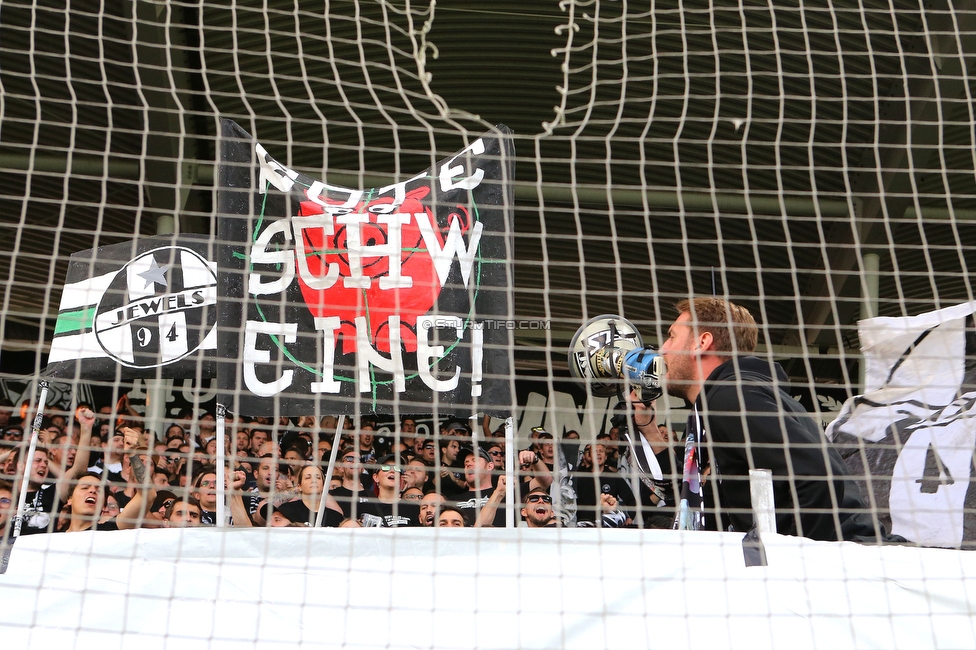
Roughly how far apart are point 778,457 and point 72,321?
3.05 meters

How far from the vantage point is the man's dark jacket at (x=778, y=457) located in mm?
2697

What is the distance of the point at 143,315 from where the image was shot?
4.12 metres

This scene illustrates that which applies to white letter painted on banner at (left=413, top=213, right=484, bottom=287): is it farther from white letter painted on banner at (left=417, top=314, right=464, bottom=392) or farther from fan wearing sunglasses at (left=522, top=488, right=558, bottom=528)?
fan wearing sunglasses at (left=522, top=488, right=558, bottom=528)

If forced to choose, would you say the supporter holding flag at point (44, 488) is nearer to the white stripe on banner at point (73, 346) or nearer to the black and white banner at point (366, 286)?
the white stripe on banner at point (73, 346)

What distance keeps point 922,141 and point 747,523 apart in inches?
191

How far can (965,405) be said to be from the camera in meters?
3.11

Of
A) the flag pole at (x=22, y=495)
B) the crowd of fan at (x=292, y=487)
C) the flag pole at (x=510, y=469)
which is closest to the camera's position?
the flag pole at (x=22, y=495)

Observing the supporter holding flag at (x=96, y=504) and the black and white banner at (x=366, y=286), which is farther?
the supporter holding flag at (x=96, y=504)

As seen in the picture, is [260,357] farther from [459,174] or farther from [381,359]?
[459,174]

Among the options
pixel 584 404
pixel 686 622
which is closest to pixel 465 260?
pixel 686 622

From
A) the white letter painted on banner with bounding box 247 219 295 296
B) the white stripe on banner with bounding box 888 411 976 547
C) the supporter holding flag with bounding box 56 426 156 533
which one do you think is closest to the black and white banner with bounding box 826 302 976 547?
the white stripe on banner with bounding box 888 411 976 547

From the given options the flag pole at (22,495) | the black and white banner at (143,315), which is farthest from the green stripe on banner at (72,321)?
the flag pole at (22,495)

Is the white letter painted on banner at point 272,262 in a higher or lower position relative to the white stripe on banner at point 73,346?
lower

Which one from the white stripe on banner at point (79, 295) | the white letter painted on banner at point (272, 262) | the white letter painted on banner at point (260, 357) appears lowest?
the white letter painted on banner at point (260, 357)
